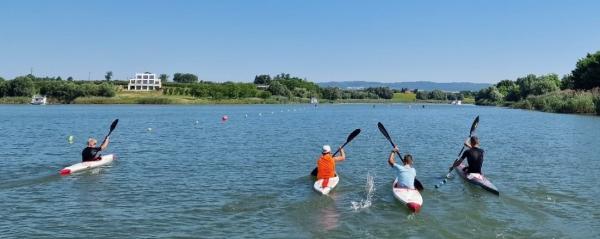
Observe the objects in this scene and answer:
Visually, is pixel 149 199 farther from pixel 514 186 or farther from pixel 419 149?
pixel 419 149

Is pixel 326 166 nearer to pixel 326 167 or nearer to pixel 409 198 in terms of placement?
pixel 326 167

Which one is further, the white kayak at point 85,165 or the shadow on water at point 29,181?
the white kayak at point 85,165

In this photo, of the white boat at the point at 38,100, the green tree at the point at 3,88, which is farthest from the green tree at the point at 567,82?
the green tree at the point at 3,88

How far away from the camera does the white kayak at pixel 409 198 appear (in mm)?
18297

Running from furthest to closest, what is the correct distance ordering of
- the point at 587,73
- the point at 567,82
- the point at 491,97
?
the point at 491,97
the point at 567,82
the point at 587,73

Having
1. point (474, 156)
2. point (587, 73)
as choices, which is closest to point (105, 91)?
point (587, 73)

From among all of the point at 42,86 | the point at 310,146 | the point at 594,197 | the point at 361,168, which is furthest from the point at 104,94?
the point at 594,197

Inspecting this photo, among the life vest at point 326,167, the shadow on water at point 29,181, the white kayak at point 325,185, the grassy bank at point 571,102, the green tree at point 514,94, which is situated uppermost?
the green tree at point 514,94

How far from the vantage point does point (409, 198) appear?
1881 cm

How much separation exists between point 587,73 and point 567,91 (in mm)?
6471

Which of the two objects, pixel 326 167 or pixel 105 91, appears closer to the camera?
pixel 326 167

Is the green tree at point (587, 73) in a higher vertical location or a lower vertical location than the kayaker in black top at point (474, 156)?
higher

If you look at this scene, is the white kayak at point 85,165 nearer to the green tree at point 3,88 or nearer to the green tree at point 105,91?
the green tree at point 105,91

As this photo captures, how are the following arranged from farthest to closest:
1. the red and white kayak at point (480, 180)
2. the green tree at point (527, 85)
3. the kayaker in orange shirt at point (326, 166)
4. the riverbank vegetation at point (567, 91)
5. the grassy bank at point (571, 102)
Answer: the green tree at point (527, 85)
the riverbank vegetation at point (567, 91)
the grassy bank at point (571, 102)
the kayaker in orange shirt at point (326, 166)
the red and white kayak at point (480, 180)
